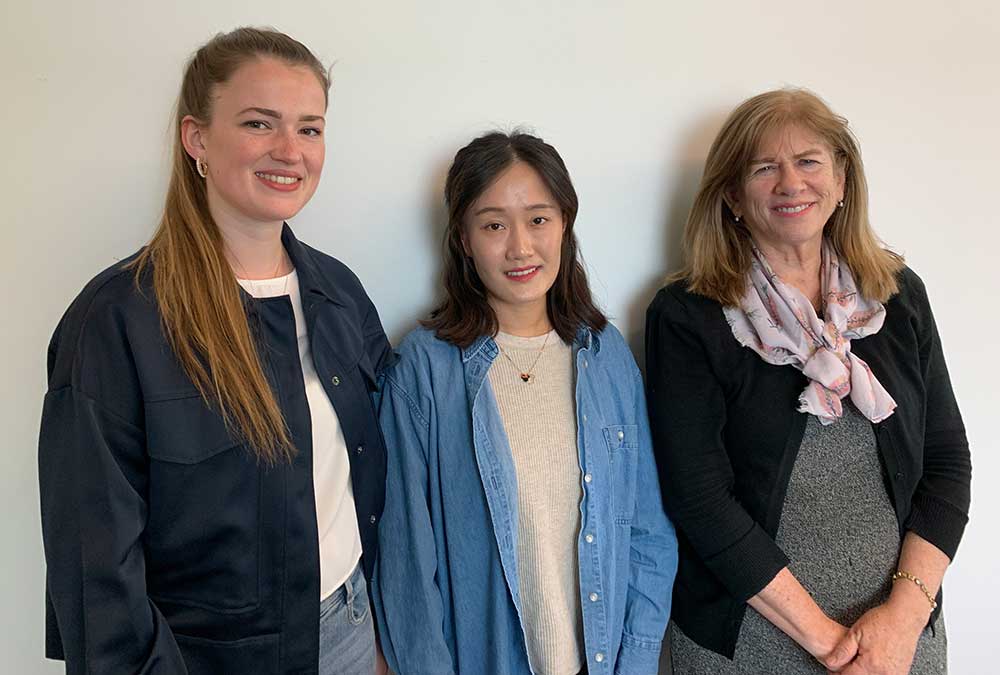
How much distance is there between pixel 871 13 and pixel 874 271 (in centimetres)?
72

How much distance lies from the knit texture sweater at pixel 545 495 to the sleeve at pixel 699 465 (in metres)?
0.22

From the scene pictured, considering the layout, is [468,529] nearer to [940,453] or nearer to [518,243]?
[518,243]

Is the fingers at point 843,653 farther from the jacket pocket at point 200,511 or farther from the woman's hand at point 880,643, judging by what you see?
the jacket pocket at point 200,511

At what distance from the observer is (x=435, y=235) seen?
64.3 inches

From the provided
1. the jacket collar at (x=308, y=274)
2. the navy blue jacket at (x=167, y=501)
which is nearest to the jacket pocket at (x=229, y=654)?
the navy blue jacket at (x=167, y=501)

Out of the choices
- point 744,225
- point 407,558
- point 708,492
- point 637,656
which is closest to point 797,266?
point 744,225

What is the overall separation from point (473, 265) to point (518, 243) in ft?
0.54

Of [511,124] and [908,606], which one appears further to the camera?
[511,124]

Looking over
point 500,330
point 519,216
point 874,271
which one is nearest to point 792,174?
point 874,271

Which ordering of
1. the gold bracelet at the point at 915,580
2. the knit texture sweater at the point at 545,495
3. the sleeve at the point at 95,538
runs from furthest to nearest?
the gold bracelet at the point at 915,580 → the knit texture sweater at the point at 545,495 → the sleeve at the point at 95,538

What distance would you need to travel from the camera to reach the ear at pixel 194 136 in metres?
1.17

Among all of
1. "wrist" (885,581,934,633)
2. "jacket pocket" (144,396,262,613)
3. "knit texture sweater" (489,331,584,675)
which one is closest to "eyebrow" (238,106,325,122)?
"jacket pocket" (144,396,262,613)

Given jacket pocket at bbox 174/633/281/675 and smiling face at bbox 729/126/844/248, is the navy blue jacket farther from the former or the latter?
smiling face at bbox 729/126/844/248

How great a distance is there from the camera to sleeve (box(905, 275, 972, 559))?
1576 millimetres
